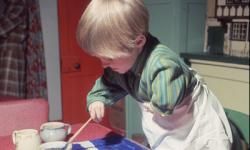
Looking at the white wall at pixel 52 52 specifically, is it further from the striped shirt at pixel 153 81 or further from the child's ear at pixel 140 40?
the child's ear at pixel 140 40

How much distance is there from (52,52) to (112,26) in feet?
7.01

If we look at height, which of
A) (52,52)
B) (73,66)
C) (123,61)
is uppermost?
(123,61)

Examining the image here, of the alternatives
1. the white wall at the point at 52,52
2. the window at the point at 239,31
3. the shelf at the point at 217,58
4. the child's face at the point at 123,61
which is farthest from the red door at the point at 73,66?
the child's face at the point at 123,61

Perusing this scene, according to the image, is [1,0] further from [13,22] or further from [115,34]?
[115,34]

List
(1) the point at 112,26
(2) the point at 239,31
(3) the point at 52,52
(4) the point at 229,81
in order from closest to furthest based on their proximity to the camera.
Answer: (1) the point at 112,26 → (4) the point at 229,81 → (2) the point at 239,31 → (3) the point at 52,52

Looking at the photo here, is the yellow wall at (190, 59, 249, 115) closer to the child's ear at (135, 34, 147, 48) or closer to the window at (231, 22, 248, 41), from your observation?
the window at (231, 22, 248, 41)

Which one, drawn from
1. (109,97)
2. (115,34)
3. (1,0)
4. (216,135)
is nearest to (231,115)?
(216,135)

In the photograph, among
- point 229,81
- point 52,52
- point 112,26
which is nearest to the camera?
point 112,26

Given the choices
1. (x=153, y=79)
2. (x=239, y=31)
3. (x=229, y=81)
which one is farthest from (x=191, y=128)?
(x=239, y=31)

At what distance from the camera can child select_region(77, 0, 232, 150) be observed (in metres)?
0.75

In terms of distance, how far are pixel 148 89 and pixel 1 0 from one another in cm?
182

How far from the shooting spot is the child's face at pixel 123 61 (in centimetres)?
80

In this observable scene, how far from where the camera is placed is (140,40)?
81cm

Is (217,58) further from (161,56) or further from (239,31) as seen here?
(161,56)
